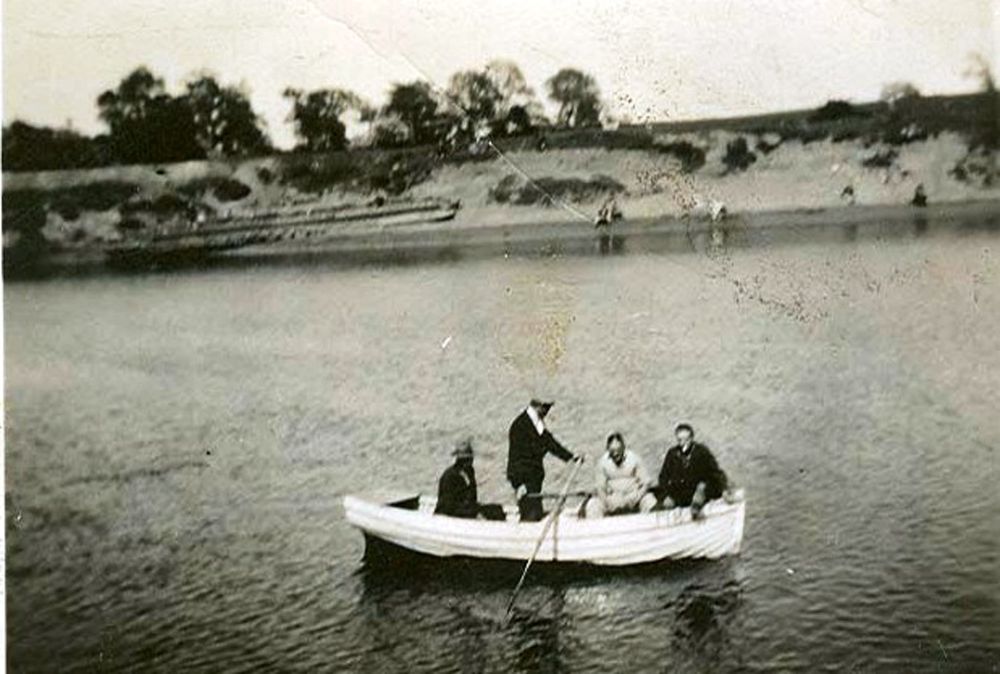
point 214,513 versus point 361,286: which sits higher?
point 361,286

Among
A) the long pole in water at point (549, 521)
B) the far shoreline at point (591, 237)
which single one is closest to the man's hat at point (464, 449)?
the long pole in water at point (549, 521)

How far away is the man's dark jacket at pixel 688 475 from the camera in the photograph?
2.76 m

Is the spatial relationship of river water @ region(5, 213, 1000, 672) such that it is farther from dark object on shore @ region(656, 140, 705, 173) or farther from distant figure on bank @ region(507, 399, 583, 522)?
dark object on shore @ region(656, 140, 705, 173)

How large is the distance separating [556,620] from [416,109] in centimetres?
127

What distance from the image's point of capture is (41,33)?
270 centimetres

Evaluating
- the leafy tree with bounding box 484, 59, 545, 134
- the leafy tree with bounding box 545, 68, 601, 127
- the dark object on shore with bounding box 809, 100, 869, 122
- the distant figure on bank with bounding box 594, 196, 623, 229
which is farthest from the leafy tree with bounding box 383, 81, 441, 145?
the dark object on shore with bounding box 809, 100, 869, 122

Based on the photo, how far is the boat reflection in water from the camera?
2.67 metres

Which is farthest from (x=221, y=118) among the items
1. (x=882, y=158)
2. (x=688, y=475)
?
(x=882, y=158)

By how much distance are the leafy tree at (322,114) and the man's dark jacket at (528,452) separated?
2.70 feet

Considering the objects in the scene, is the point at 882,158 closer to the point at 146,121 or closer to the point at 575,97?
the point at 575,97

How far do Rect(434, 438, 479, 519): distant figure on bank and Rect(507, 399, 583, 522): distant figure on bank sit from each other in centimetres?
10

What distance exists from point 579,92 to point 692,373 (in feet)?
2.41

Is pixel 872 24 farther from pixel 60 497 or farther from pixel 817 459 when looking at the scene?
pixel 60 497

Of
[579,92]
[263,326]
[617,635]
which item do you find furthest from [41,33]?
[617,635]
